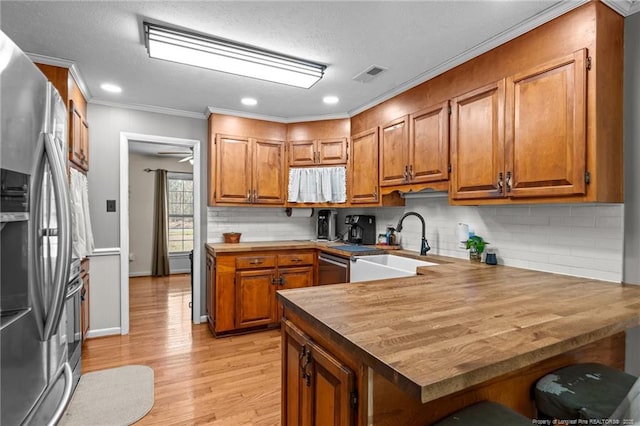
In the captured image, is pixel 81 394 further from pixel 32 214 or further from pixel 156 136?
pixel 156 136

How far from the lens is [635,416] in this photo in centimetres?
78

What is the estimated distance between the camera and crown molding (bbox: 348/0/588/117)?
176cm

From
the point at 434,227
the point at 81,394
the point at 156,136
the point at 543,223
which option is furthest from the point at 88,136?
the point at 543,223

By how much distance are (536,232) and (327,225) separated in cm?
246

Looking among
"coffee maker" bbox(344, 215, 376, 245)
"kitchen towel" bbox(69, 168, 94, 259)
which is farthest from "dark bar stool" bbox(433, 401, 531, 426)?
"coffee maker" bbox(344, 215, 376, 245)

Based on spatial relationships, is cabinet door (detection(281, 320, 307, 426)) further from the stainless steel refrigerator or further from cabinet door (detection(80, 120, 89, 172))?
cabinet door (detection(80, 120, 89, 172))

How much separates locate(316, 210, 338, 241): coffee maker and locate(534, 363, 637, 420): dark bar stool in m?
3.01

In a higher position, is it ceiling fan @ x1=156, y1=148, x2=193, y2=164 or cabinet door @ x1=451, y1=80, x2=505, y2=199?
ceiling fan @ x1=156, y1=148, x2=193, y2=164

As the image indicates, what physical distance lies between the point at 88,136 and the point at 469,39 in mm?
3540

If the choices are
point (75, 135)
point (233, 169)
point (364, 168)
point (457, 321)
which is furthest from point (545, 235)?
point (75, 135)

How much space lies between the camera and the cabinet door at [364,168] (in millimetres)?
3324

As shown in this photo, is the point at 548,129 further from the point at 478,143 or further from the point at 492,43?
the point at 492,43

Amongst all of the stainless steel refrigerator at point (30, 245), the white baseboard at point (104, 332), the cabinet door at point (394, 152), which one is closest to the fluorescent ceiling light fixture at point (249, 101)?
the cabinet door at point (394, 152)

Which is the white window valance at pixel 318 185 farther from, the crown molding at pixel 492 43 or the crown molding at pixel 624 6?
the crown molding at pixel 624 6
